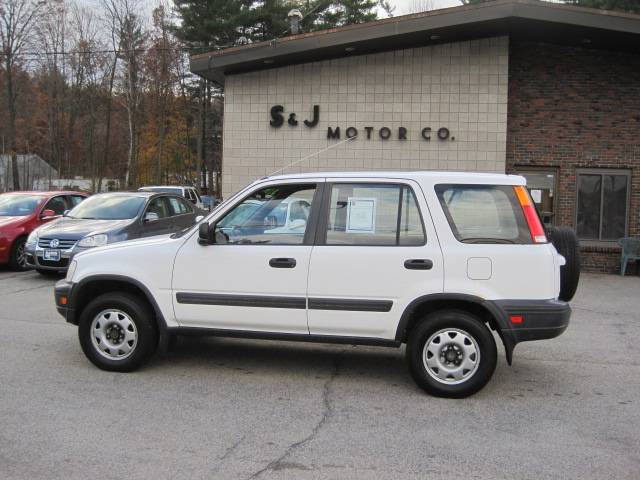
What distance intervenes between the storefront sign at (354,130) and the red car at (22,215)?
482cm

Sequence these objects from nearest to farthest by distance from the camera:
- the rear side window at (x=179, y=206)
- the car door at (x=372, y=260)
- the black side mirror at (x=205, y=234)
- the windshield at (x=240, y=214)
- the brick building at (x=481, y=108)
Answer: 1. the car door at (x=372, y=260)
2. the black side mirror at (x=205, y=234)
3. the windshield at (x=240, y=214)
4. the rear side window at (x=179, y=206)
5. the brick building at (x=481, y=108)

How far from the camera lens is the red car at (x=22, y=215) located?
493 inches

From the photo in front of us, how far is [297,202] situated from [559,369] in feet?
10.3

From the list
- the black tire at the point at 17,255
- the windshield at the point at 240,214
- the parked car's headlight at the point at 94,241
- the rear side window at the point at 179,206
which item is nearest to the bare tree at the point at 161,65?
the rear side window at the point at 179,206

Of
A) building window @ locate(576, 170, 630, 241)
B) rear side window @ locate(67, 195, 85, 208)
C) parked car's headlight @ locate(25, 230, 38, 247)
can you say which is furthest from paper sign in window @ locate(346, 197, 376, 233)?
rear side window @ locate(67, 195, 85, 208)

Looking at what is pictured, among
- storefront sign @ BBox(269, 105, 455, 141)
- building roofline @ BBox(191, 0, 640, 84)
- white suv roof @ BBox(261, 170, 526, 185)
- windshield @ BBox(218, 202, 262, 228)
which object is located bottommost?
windshield @ BBox(218, 202, 262, 228)

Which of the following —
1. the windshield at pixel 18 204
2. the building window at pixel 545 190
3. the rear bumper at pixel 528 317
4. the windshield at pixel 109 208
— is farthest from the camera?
the building window at pixel 545 190

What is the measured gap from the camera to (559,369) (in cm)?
637

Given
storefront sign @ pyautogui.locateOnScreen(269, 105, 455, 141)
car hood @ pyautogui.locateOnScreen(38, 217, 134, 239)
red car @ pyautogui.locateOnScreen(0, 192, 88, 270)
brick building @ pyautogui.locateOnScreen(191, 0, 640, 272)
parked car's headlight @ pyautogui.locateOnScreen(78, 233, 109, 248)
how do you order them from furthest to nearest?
storefront sign @ pyautogui.locateOnScreen(269, 105, 455, 141) < brick building @ pyautogui.locateOnScreen(191, 0, 640, 272) < red car @ pyautogui.locateOnScreen(0, 192, 88, 270) < car hood @ pyautogui.locateOnScreen(38, 217, 134, 239) < parked car's headlight @ pyautogui.locateOnScreen(78, 233, 109, 248)

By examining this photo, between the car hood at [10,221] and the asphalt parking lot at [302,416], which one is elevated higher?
the car hood at [10,221]

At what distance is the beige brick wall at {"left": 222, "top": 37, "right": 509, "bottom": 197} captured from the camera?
14.1m

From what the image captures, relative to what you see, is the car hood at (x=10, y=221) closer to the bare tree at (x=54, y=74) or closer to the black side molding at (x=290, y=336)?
the black side molding at (x=290, y=336)

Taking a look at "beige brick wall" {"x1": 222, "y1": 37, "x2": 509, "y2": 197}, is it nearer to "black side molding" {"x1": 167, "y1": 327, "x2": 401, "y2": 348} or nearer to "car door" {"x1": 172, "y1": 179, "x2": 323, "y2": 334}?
"car door" {"x1": 172, "y1": 179, "x2": 323, "y2": 334}

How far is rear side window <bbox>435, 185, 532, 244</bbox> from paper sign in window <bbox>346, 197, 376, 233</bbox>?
573 millimetres
